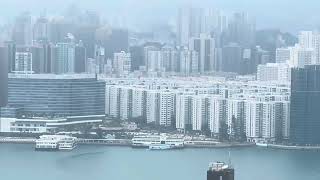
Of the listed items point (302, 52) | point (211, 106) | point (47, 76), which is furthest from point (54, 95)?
point (302, 52)

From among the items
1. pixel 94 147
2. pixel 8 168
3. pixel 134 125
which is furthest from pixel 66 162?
pixel 134 125

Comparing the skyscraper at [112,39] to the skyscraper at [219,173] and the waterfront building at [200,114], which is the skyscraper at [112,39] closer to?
the waterfront building at [200,114]

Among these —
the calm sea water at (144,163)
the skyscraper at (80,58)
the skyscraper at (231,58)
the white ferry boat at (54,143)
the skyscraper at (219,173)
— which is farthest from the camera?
the skyscraper at (231,58)

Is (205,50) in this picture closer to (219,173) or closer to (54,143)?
(54,143)

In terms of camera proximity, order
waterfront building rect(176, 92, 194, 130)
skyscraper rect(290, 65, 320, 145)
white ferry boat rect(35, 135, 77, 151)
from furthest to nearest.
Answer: waterfront building rect(176, 92, 194, 130), skyscraper rect(290, 65, 320, 145), white ferry boat rect(35, 135, 77, 151)

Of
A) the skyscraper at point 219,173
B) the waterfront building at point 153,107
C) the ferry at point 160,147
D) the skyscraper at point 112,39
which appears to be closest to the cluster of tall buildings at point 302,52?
the waterfront building at point 153,107

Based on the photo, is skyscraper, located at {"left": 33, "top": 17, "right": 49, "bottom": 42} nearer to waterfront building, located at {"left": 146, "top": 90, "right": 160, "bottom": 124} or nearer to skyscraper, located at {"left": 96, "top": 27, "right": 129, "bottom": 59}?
skyscraper, located at {"left": 96, "top": 27, "right": 129, "bottom": 59}

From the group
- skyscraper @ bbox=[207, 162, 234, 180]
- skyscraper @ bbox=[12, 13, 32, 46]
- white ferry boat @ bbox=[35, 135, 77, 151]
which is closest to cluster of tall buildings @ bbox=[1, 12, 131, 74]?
skyscraper @ bbox=[12, 13, 32, 46]
